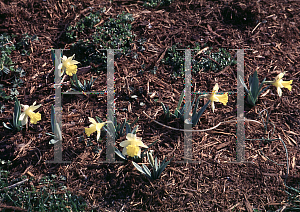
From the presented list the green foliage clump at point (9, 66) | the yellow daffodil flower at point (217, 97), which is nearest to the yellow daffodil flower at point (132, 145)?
the yellow daffodil flower at point (217, 97)

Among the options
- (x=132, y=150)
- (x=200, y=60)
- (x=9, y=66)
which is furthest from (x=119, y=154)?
(x=9, y=66)

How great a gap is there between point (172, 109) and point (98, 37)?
127 cm

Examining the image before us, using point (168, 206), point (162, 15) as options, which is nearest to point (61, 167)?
point (168, 206)

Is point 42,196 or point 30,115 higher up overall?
point 30,115

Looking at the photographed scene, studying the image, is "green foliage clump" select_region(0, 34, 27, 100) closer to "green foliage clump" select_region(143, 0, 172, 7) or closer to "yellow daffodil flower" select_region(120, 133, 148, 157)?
"yellow daffodil flower" select_region(120, 133, 148, 157)

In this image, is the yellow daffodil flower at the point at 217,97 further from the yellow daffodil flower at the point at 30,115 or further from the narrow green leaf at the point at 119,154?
the yellow daffodil flower at the point at 30,115

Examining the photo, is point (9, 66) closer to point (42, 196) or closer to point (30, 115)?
point (30, 115)

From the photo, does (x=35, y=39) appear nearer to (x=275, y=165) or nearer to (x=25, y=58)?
(x=25, y=58)

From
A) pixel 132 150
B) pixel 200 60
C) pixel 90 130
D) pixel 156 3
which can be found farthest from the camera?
pixel 156 3

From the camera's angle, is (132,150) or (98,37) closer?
(132,150)

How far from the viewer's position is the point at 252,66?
3465mm

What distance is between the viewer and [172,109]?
9.98ft

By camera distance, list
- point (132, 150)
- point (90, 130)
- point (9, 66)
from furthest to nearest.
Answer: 1. point (9, 66)
2. point (90, 130)
3. point (132, 150)

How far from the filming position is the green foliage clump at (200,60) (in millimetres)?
3391
